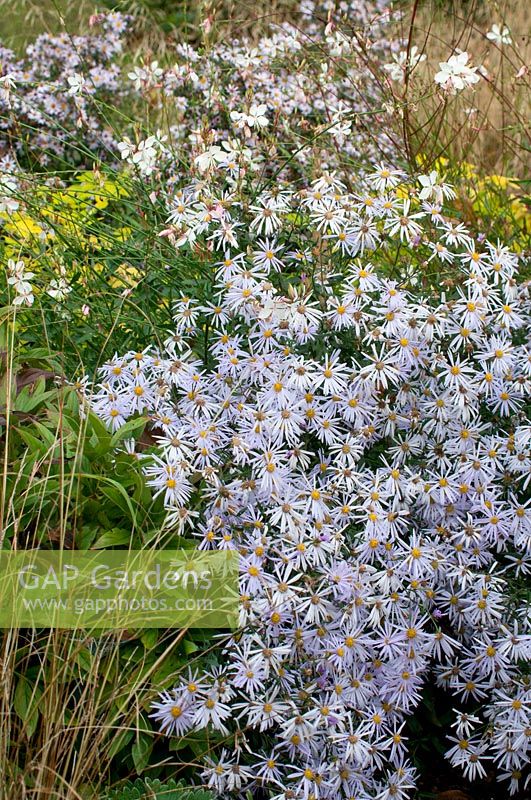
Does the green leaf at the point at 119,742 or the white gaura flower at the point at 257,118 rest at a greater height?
the white gaura flower at the point at 257,118

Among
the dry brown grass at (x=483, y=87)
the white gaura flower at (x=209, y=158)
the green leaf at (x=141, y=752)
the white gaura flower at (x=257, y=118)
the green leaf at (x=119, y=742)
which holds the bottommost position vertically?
the green leaf at (x=141, y=752)

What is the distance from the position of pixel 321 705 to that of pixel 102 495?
2.25 ft

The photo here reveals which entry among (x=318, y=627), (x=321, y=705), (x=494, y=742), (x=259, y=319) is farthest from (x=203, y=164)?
(x=494, y=742)

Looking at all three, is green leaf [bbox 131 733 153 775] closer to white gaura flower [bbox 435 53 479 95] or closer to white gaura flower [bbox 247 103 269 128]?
white gaura flower [bbox 247 103 269 128]

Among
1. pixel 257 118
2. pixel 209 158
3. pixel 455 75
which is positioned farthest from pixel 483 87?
pixel 209 158

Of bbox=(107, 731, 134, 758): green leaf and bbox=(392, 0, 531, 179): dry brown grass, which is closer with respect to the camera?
bbox=(107, 731, 134, 758): green leaf

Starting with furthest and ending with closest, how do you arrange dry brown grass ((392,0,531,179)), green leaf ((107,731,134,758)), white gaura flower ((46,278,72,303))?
dry brown grass ((392,0,531,179))
white gaura flower ((46,278,72,303))
green leaf ((107,731,134,758))

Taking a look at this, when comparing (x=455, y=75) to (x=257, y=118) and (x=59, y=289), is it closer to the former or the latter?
(x=257, y=118)

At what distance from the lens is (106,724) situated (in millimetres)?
1991

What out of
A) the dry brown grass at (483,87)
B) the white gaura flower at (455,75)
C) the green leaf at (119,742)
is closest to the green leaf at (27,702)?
the green leaf at (119,742)

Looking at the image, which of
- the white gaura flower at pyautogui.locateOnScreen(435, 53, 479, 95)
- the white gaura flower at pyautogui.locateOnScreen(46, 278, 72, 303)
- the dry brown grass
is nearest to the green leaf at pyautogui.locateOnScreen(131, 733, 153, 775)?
the white gaura flower at pyautogui.locateOnScreen(46, 278, 72, 303)

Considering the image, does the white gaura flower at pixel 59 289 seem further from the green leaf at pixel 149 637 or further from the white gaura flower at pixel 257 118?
the green leaf at pixel 149 637

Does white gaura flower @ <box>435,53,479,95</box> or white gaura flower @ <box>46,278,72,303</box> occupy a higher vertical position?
white gaura flower @ <box>435,53,479,95</box>

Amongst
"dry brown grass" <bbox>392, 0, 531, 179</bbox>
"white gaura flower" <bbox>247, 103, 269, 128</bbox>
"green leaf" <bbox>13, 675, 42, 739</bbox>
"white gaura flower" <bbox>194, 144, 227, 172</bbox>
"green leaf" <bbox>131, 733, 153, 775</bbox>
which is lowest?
"green leaf" <bbox>131, 733, 153, 775</bbox>
